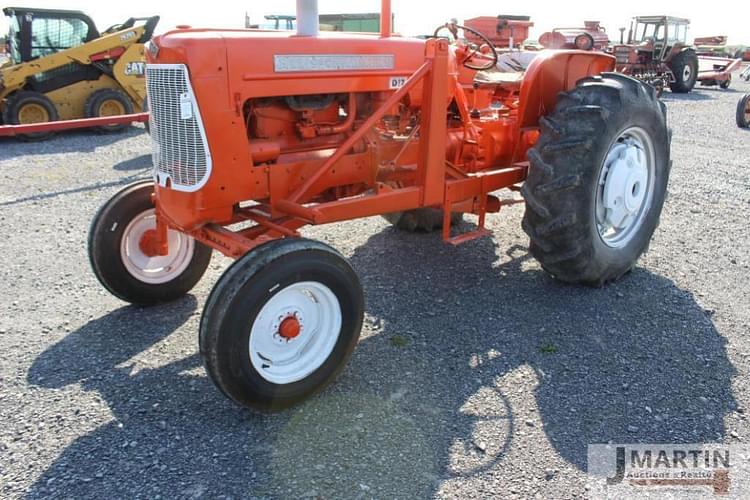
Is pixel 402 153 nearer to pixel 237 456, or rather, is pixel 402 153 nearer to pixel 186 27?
pixel 186 27

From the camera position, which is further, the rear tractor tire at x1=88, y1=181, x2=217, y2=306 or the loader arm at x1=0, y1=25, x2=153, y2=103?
the loader arm at x1=0, y1=25, x2=153, y2=103

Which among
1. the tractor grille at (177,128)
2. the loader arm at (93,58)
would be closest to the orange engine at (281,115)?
the tractor grille at (177,128)

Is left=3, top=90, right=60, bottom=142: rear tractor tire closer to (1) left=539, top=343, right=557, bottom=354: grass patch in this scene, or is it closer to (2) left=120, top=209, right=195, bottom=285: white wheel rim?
(2) left=120, top=209, right=195, bottom=285: white wheel rim

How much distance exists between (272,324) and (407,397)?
76cm

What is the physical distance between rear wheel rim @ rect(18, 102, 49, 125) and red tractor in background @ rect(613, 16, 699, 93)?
49.8ft

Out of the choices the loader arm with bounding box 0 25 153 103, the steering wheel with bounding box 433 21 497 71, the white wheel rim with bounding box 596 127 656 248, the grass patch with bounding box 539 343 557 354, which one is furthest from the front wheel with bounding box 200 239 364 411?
the loader arm with bounding box 0 25 153 103

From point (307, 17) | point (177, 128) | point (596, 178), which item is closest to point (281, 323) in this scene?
point (177, 128)

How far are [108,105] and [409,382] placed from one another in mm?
9645

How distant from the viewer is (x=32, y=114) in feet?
34.7

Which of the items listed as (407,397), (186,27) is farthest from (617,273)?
(186,27)

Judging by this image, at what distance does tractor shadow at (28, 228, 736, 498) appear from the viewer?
2670mm

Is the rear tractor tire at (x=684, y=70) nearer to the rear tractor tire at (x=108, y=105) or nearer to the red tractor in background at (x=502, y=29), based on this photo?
the red tractor in background at (x=502, y=29)

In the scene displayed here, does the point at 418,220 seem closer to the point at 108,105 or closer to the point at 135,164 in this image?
the point at 135,164

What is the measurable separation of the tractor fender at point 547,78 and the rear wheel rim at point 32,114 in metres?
8.87
